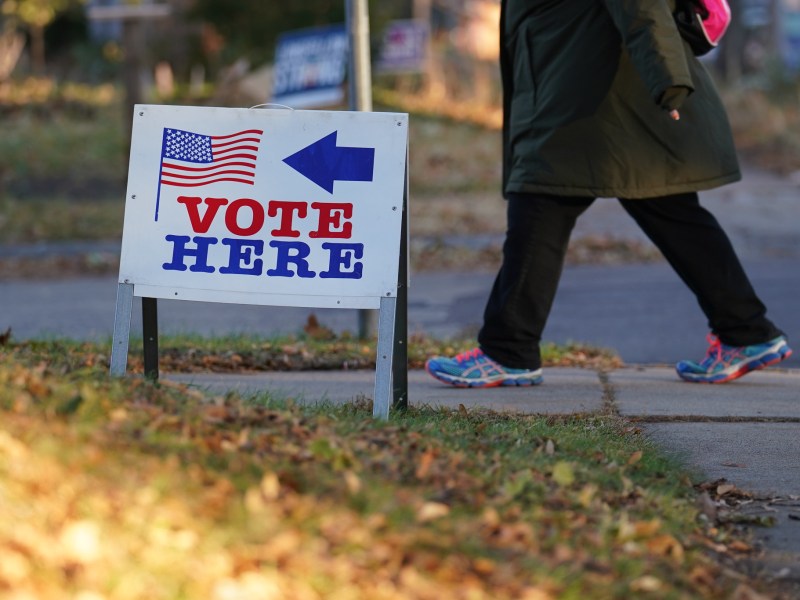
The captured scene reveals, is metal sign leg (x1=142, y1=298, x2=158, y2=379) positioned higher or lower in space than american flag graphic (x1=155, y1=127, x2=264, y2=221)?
lower

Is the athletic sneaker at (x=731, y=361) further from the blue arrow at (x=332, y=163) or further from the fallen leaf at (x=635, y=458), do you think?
Result: the blue arrow at (x=332, y=163)

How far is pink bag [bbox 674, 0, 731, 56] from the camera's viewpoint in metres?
4.77

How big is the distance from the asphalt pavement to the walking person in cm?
24

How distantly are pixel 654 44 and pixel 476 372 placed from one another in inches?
55.5

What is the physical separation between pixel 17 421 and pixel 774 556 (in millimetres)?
1790

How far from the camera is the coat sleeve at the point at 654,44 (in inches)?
171

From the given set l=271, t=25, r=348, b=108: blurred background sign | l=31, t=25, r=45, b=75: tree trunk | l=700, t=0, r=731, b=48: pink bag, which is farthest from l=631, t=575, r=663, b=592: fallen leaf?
l=31, t=25, r=45, b=75: tree trunk

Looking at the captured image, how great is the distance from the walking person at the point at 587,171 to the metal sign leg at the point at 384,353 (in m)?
1.03

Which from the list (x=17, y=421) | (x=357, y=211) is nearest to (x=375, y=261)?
(x=357, y=211)

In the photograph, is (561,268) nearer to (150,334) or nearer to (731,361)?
(731,361)

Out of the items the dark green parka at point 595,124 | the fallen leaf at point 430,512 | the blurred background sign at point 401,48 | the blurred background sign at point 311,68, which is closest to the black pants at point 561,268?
the dark green parka at point 595,124

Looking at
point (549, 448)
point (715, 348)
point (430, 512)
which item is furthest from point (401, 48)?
point (430, 512)

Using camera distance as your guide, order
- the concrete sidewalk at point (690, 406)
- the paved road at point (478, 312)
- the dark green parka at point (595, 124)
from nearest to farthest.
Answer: the concrete sidewalk at point (690, 406) < the dark green parka at point (595, 124) < the paved road at point (478, 312)

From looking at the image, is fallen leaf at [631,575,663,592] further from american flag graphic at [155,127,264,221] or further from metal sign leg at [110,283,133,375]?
metal sign leg at [110,283,133,375]
